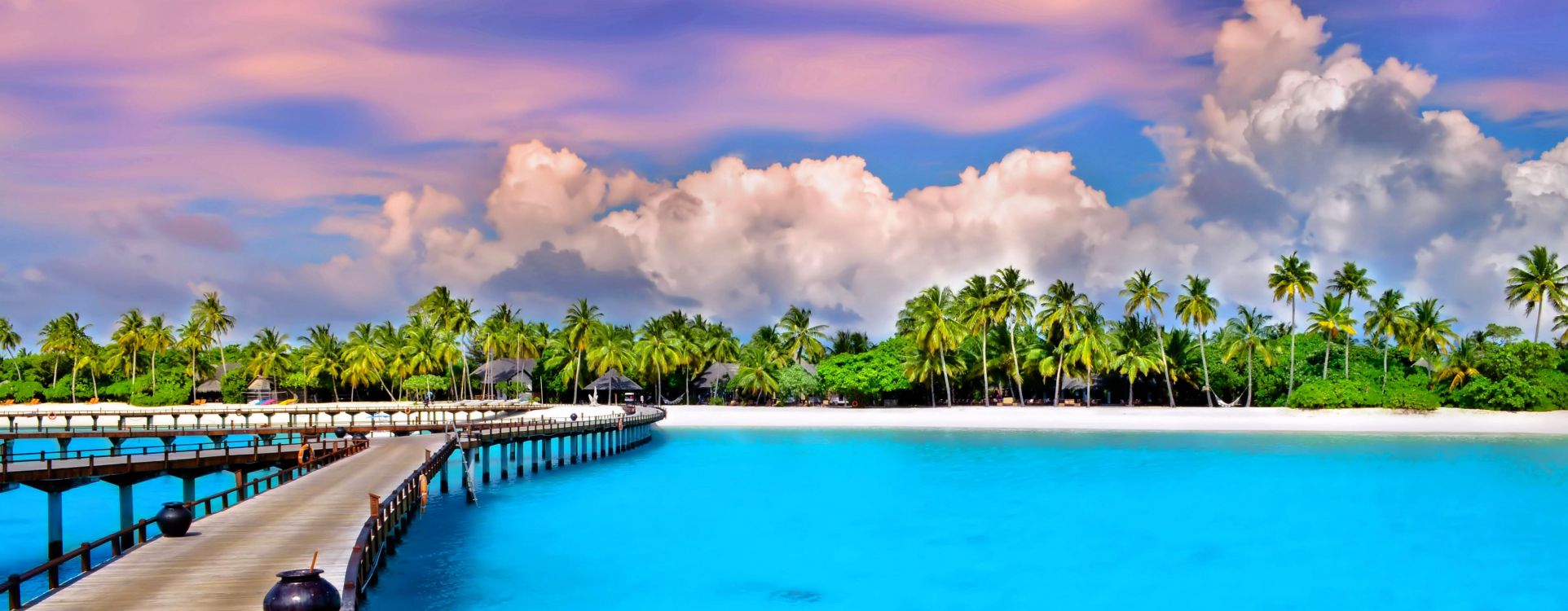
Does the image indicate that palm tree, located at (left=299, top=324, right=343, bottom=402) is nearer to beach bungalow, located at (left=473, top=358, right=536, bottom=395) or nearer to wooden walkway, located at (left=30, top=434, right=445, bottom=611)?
beach bungalow, located at (left=473, top=358, right=536, bottom=395)

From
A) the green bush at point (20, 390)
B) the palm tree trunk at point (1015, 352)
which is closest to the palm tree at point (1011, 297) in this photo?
the palm tree trunk at point (1015, 352)

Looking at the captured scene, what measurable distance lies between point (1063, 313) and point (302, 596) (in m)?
80.1

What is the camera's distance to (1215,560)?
29.7 metres

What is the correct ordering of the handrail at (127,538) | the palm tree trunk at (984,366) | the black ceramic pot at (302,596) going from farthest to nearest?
the palm tree trunk at (984,366), the handrail at (127,538), the black ceramic pot at (302,596)

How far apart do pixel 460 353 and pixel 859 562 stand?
85.1 metres

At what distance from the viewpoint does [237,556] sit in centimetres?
1891

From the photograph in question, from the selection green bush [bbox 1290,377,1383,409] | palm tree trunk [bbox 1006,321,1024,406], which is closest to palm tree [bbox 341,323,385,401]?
palm tree trunk [bbox 1006,321,1024,406]

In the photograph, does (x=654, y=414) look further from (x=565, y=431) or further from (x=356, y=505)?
(x=356, y=505)

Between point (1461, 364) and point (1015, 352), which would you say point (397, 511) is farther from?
point (1461, 364)

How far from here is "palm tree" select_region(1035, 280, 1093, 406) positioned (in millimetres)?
86875

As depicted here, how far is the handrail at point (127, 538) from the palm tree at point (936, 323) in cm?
5233

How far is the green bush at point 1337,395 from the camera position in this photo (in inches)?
3034

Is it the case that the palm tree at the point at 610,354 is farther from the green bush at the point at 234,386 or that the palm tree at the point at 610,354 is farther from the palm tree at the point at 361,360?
the green bush at the point at 234,386

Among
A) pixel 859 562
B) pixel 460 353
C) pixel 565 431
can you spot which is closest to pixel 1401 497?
pixel 859 562
